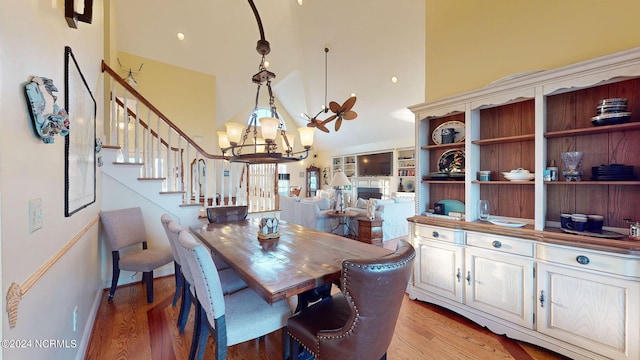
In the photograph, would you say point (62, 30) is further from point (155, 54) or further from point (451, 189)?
point (155, 54)

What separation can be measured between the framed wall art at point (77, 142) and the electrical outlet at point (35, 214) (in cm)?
47

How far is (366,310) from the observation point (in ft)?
3.84

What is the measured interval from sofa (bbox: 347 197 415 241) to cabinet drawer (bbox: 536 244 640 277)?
3.22 m

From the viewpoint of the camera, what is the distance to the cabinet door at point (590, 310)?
1.60 m

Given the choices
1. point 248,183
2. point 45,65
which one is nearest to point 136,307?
point 248,183

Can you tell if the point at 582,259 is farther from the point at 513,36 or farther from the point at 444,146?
the point at 513,36

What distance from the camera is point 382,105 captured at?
6750 millimetres

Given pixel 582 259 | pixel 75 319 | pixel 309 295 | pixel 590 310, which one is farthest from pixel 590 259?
pixel 75 319

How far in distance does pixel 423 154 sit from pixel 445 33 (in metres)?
1.36

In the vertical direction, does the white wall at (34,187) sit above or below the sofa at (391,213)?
above

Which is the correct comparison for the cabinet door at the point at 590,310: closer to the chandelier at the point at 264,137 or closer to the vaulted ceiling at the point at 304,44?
the chandelier at the point at 264,137

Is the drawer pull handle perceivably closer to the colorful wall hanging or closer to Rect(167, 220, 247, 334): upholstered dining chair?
Rect(167, 220, 247, 334): upholstered dining chair

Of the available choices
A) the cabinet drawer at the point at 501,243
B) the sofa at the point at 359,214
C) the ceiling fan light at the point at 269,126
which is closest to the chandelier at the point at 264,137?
the ceiling fan light at the point at 269,126

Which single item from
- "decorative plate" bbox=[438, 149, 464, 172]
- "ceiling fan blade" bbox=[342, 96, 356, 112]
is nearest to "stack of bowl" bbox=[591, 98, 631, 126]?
"decorative plate" bbox=[438, 149, 464, 172]
